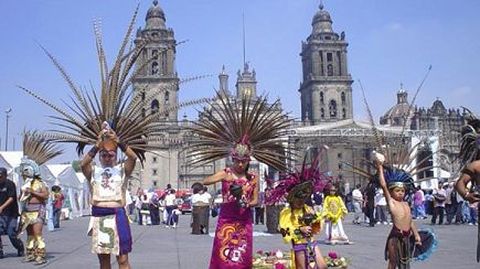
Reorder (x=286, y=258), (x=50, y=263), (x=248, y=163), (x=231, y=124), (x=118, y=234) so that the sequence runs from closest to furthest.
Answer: (x=118, y=234), (x=248, y=163), (x=231, y=124), (x=286, y=258), (x=50, y=263)

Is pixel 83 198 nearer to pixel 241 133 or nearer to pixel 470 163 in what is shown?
pixel 241 133

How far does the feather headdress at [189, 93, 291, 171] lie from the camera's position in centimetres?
801

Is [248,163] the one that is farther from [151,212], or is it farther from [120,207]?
[151,212]

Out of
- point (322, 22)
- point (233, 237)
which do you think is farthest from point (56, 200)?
point (322, 22)

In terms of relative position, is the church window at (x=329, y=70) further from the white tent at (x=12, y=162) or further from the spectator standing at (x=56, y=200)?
the white tent at (x=12, y=162)

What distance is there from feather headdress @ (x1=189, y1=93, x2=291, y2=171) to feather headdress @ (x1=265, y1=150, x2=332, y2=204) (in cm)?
65

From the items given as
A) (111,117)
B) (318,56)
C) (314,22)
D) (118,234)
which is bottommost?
(118,234)

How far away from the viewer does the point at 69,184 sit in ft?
101

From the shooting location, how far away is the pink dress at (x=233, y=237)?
6664 millimetres

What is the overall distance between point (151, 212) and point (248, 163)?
20.1m

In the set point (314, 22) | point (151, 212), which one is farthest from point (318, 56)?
point (151, 212)

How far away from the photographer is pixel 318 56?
324 feet

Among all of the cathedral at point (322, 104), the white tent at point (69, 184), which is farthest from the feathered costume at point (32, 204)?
the cathedral at point (322, 104)

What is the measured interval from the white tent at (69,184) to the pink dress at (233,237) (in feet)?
72.5
